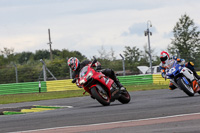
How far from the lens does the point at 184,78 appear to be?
12.8 metres

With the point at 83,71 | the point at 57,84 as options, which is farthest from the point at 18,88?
the point at 83,71

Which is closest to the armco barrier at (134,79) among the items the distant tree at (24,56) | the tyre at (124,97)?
the tyre at (124,97)

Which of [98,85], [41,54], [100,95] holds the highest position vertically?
[41,54]

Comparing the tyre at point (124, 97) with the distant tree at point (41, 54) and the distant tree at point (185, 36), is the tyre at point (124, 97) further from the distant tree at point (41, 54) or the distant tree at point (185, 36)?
the distant tree at point (41, 54)

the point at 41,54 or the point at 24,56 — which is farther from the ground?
the point at 41,54

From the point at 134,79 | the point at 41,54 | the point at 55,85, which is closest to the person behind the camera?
the point at 134,79

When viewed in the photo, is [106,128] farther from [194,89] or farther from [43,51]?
[43,51]

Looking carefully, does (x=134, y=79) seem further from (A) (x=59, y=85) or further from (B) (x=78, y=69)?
(B) (x=78, y=69)

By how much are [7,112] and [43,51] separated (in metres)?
93.7

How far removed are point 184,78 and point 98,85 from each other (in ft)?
8.60

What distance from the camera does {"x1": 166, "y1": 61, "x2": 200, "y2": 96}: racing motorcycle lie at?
12.7 meters

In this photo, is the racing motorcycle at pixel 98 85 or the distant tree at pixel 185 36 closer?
the racing motorcycle at pixel 98 85

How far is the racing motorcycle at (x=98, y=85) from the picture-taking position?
11716 millimetres

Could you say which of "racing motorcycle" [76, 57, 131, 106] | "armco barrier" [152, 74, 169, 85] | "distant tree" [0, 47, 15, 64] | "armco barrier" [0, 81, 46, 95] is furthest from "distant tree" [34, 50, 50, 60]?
"racing motorcycle" [76, 57, 131, 106]
